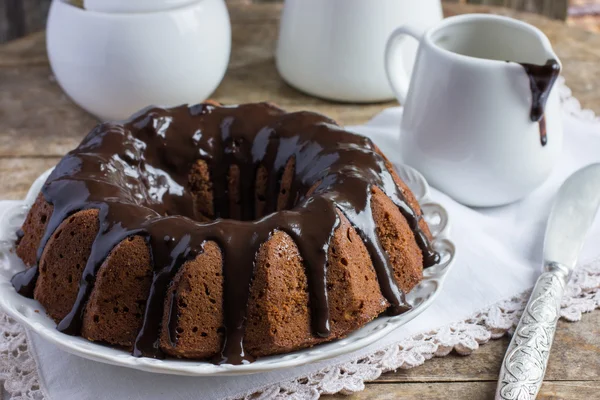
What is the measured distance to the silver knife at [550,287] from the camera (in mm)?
982

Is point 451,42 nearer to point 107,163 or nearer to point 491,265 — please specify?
point 491,265

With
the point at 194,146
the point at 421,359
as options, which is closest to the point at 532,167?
the point at 421,359

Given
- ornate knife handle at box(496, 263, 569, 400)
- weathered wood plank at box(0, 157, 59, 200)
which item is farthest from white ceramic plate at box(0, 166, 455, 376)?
weathered wood plank at box(0, 157, 59, 200)

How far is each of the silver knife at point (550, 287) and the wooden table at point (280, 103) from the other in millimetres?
49

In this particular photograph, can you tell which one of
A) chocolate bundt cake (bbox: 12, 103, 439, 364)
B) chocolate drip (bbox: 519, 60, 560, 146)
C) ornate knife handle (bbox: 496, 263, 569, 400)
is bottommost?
ornate knife handle (bbox: 496, 263, 569, 400)

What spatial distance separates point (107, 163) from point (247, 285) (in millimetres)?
328

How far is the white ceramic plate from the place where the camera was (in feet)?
3.03

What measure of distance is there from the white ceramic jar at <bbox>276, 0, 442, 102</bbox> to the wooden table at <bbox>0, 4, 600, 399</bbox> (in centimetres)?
6

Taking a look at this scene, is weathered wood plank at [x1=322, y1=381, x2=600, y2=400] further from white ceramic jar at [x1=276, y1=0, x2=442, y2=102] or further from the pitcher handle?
white ceramic jar at [x1=276, y1=0, x2=442, y2=102]

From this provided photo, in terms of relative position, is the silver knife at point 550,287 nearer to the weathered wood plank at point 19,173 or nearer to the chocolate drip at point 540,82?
the chocolate drip at point 540,82

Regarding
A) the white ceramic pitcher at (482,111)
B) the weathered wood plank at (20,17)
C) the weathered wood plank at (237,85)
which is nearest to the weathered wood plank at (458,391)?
the white ceramic pitcher at (482,111)

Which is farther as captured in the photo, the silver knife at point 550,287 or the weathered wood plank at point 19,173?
the weathered wood plank at point 19,173

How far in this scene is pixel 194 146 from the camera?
1.27 metres

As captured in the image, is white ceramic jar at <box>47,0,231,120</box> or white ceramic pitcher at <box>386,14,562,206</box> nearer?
white ceramic pitcher at <box>386,14,562,206</box>
